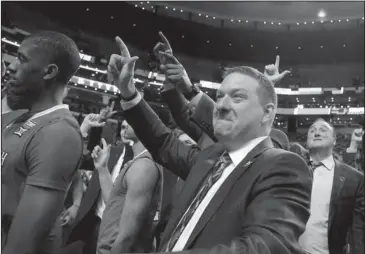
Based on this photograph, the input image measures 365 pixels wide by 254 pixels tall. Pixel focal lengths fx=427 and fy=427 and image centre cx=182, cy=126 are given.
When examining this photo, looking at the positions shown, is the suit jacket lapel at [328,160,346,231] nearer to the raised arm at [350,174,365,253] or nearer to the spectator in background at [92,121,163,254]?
the raised arm at [350,174,365,253]

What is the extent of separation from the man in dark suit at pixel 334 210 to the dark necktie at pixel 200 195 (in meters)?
1.17

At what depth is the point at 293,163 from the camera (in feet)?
3.39

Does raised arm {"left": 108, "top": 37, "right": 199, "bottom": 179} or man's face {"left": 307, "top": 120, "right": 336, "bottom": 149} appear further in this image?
man's face {"left": 307, "top": 120, "right": 336, "bottom": 149}

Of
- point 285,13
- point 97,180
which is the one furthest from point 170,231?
point 285,13

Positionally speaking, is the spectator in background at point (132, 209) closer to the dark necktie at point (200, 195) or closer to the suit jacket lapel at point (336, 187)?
the dark necktie at point (200, 195)

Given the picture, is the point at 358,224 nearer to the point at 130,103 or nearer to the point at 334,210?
the point at 334,210

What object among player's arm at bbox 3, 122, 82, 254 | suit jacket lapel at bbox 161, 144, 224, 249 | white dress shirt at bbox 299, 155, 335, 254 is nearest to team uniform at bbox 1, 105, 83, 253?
player's arm at bbox 3, 122, 82, 254

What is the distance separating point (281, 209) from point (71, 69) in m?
0.93

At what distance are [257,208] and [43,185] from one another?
626 millimetres

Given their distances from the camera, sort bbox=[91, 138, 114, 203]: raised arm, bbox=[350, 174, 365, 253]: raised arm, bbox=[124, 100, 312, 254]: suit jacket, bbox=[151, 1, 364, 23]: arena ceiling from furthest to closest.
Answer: bbox=[151, 1, 364, 23]: arena ceiling, bbox=[91, 138, 114, 203]: raised arm, bbox=[350, 174, 365, 253]: raised arm, bbox=[124, 100, 312, 254]: suit jacket

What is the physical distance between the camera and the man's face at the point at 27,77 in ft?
4.64

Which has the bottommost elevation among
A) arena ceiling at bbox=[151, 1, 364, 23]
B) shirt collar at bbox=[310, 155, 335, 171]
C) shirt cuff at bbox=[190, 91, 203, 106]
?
shirt collar at bbox=[310, 155, 335, 171]

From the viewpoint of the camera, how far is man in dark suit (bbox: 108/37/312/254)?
93 cm

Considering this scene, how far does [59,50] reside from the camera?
1.47 meters
